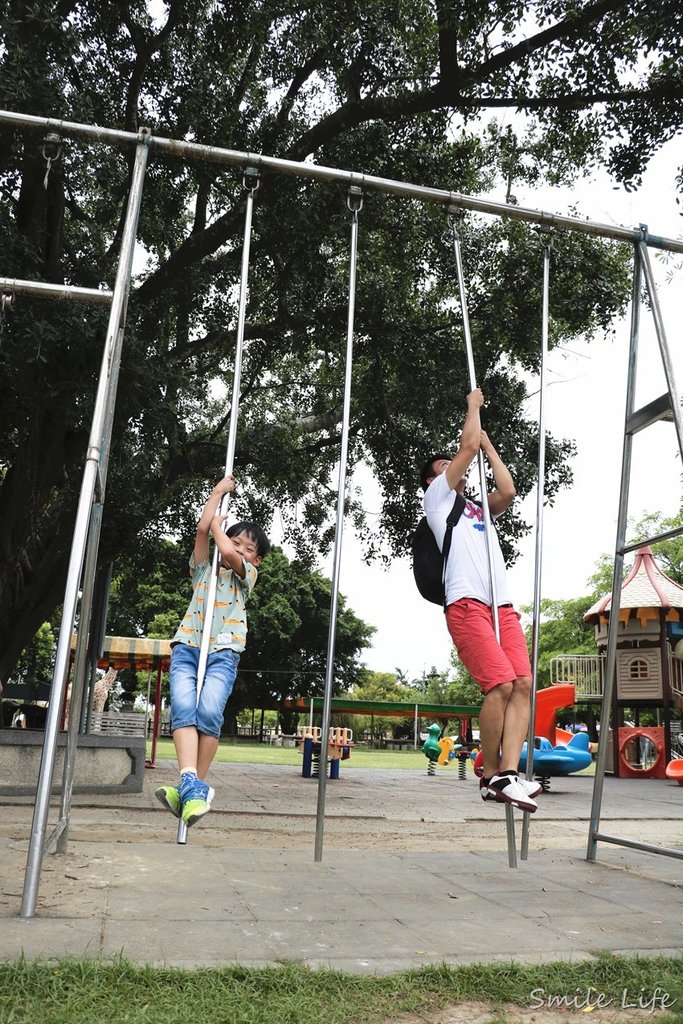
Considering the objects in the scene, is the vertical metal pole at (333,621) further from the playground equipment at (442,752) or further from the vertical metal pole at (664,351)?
the playground equipment at (442,752)

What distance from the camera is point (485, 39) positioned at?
7941mm

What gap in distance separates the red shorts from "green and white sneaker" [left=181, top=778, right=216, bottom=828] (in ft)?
4.39

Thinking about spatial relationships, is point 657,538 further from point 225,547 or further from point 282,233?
point 282,233

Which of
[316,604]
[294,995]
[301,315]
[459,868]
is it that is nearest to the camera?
[294,995]

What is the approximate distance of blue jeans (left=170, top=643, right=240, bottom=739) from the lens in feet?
11.7

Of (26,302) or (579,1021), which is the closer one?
(579,1021)

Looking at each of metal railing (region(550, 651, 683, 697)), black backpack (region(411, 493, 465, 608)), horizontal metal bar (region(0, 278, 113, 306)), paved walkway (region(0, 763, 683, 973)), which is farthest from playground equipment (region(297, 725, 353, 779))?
horizontal metal bar (region(0, 278, 113, 306))

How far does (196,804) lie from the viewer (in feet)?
10.8

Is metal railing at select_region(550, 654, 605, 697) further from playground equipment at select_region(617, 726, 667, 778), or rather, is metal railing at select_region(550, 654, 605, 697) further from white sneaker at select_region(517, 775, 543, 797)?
white sneaker at select_region(517, 775, 543, 797)

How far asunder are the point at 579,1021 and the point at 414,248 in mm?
8422

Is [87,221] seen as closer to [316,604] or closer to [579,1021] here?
[579,1021]

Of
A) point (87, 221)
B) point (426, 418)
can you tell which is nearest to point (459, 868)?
point (426, 418)

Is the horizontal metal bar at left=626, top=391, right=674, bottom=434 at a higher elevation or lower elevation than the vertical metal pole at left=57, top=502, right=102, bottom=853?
higher

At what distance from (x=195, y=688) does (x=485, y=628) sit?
1350 millimetres
